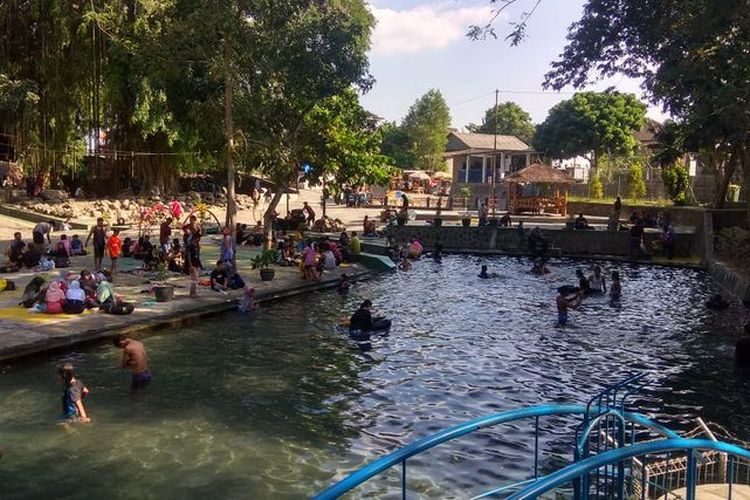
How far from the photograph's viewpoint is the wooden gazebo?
171 feet

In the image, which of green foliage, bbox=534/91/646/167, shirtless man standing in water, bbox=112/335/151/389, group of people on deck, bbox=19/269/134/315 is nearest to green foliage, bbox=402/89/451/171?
green foliage, bbox=534/91/646/167

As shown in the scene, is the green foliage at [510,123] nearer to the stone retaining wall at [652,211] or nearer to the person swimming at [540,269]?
the stone retaining wall at [652,211]

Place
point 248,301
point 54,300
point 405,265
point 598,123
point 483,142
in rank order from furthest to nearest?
point 483,142 → point 598,123 → point 405,265 → point 248,301 → point 54,300

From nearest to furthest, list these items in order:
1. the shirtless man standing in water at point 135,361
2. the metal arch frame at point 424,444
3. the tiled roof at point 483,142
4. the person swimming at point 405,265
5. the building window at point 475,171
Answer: the metal arch frame at point 424,444 → the shirtless man standing in water at point 135,361 → the person swimming at point 405,265 → the tiled roof at point 483,142 → the building window at point 475,171

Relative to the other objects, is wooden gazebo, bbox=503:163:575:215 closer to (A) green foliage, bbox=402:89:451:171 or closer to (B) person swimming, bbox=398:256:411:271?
(B) person swimming, bbox=398:256:411:271

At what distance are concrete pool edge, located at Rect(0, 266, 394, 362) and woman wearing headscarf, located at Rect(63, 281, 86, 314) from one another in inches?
20.7

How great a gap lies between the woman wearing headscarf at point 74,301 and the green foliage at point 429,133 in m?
A: 72.7

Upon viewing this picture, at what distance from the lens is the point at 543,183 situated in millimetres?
54781

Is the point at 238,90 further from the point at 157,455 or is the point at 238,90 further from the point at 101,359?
the point at 157,455

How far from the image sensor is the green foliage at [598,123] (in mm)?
70938

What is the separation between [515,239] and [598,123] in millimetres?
35002

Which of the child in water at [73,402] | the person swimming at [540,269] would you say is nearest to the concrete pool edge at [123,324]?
the child in water at [73,402]

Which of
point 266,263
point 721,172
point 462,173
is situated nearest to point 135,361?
point 266,263

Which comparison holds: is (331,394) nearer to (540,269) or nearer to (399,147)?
(540,269)
